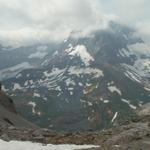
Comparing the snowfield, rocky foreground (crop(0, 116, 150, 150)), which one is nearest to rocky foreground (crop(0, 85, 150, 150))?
rocky foreground (crop(0, 116, 150, 150))

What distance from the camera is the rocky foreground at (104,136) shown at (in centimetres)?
2962

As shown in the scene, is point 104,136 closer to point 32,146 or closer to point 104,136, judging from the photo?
point 104,136

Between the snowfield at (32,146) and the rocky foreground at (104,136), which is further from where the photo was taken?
the snowfield at (32,146)

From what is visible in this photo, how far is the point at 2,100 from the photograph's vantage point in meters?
145

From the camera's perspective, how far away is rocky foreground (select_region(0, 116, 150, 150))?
2962 cm

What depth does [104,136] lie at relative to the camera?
32656 mm

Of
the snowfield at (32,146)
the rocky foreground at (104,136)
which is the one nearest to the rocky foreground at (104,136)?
the rocky foreground at (104,136)

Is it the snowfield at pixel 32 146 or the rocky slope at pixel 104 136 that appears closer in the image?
the rocky slope at pixel 104 136

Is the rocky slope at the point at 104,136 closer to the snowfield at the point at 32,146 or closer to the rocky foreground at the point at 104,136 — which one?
Result: the rocky foreground at the point at 104,136

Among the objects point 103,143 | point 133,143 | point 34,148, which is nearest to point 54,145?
point 34,148

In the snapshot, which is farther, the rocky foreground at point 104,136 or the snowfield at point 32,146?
the snowfield at point 32,146

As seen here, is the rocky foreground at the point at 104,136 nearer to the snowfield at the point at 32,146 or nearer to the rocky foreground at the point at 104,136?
the rocky foreground at the point at 104,136

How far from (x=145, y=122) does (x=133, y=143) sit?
614 centimetres

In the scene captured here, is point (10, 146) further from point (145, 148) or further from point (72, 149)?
point (145, 148)
